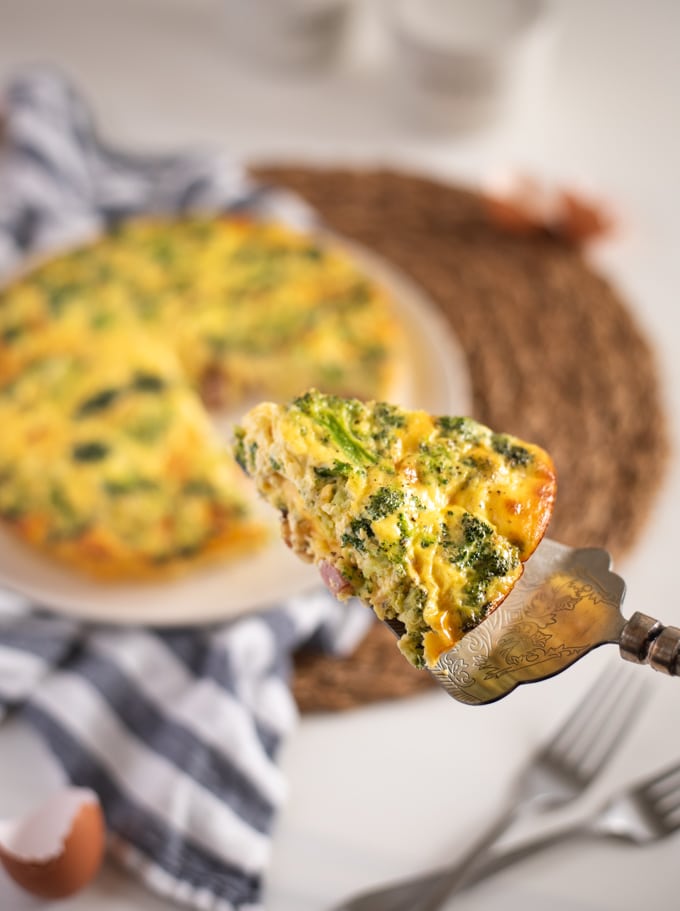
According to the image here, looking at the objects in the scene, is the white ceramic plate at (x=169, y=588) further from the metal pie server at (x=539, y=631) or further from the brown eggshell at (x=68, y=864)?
the metal pie server at (x=539, y=631)

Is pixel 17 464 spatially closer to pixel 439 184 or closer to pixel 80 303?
pixel 80 303

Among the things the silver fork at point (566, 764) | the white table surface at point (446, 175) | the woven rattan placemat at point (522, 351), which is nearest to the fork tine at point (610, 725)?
the silver fork at point (566, 764)

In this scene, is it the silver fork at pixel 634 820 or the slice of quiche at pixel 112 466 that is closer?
the silver fork at pixel 634 820

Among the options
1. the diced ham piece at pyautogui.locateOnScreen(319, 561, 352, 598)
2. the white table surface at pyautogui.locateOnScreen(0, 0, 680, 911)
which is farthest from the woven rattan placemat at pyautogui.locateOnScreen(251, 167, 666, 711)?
the diced ham piece at pyautogui.locateOnScreen(319, 561, 352, 598)

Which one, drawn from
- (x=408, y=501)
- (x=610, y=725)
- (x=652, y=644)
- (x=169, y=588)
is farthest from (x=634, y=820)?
(x=169, y=588)

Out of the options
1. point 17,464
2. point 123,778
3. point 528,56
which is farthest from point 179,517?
point 528,56

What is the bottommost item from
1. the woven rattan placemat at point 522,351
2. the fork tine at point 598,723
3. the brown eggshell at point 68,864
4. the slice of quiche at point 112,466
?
the brown eggshell at point 68,864
